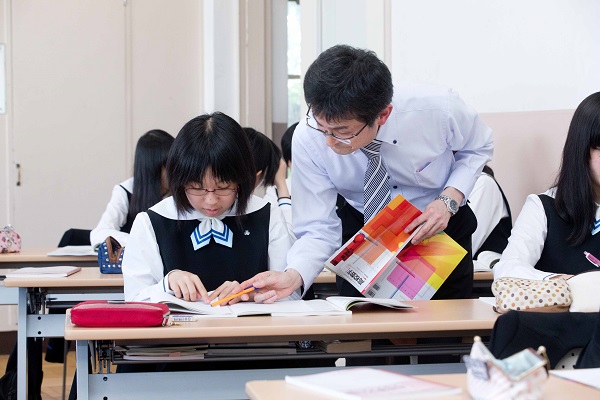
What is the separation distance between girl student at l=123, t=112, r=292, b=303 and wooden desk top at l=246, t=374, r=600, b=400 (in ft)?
2.85

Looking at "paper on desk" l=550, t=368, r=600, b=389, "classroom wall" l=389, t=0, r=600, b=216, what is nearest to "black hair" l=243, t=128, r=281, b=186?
"classroom wall" l=389, t=0, r=600, b=216

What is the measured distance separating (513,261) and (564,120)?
0.93m

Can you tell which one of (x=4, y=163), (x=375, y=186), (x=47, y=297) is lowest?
(x=47, y=297)

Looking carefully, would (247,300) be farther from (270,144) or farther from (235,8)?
(235,8)

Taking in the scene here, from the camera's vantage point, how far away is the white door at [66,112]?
5848mm

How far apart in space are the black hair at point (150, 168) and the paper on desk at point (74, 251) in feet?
1.04

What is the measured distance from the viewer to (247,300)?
2215 mm

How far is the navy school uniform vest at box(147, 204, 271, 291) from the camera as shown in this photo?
2.45 metres

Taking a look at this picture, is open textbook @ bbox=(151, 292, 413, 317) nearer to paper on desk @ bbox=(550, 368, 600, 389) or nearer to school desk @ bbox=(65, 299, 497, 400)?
school desk @ bbox=(65, 299, 497, 400)

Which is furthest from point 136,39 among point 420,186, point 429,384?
point 429,384

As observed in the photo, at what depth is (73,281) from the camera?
305cm

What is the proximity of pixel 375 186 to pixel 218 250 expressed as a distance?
0.50m

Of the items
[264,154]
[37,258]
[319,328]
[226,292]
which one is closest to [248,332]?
[319,328]

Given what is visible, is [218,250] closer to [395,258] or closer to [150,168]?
[395,258]
